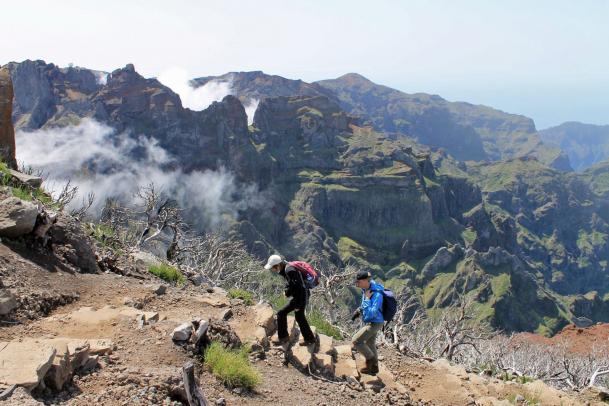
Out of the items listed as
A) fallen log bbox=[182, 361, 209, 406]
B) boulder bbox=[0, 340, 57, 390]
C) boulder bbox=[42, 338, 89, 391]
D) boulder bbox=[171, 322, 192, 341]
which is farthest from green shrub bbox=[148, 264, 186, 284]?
fallen log bbox=[182, 361, 209, 406]

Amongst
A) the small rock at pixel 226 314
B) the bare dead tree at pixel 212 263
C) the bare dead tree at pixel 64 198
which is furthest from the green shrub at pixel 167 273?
the small rock at pixel 226 314

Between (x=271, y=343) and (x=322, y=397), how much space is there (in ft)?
8.65

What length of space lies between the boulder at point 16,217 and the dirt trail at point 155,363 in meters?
0.73

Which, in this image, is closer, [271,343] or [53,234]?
[271,343]

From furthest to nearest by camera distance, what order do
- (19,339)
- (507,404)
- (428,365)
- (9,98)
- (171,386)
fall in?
(9,98) → (428,365) → (507,404) → (19,339) → (171,386)

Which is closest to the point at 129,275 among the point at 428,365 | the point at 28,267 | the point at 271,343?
the point at 28,267

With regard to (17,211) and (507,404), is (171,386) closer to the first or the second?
(17,211)

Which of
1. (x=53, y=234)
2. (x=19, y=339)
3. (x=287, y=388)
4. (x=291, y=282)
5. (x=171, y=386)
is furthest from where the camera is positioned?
(x=53, y=234)

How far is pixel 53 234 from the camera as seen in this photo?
15.6 m

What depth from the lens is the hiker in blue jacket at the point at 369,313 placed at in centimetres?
1342

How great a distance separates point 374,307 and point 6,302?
9100 mm

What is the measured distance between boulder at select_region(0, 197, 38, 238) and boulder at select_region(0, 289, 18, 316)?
3041mm

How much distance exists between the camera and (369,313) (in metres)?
13.5

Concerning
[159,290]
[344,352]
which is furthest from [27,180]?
[344,352]
